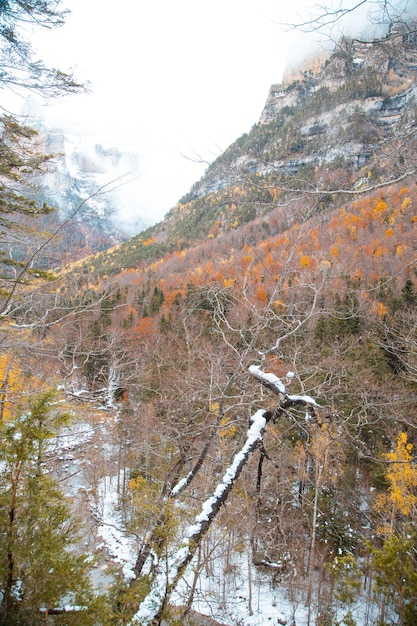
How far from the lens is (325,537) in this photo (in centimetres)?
1355

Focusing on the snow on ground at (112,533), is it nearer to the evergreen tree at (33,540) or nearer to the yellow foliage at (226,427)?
the yellow foliage at (226,427)

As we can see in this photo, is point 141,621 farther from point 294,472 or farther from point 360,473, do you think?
point 360,473

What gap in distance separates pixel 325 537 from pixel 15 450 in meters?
15.6

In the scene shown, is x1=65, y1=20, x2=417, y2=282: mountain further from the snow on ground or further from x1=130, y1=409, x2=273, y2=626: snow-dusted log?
the snow on ground

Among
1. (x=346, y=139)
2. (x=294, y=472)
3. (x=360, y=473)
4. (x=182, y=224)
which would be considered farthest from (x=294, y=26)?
(x=182, y=224)

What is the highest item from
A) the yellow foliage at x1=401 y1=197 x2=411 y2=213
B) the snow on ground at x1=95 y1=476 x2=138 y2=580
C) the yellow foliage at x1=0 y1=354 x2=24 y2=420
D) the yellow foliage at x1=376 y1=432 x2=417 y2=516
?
the yellow foliage at x1=401 y1=197 x2=411 y2=213

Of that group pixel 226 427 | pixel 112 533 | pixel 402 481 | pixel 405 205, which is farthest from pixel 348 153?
pixel 405 205

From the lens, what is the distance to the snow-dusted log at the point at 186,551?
2371 millimetres

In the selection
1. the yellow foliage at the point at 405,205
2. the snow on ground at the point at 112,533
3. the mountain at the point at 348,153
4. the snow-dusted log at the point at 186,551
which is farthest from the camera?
the yellow foliage at the point at 405,205

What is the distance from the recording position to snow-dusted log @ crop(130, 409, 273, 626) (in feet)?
7.78

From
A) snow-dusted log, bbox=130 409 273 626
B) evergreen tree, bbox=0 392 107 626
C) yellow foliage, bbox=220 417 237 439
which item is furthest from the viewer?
yellow foliage, bbox=220 417 237 439

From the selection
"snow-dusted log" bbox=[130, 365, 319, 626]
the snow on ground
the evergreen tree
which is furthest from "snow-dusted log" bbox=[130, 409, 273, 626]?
the snow on ground

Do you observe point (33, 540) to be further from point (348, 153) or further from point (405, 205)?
point (405, 205)

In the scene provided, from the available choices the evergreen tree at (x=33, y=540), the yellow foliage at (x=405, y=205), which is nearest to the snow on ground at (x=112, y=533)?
the evergreen tree at (x=33, y=540)
